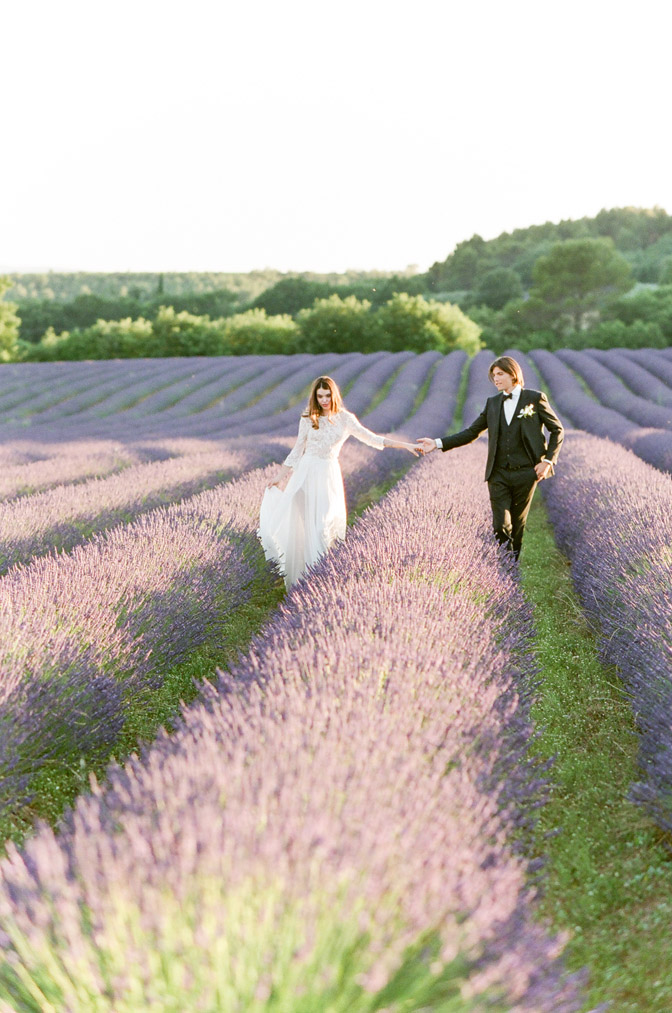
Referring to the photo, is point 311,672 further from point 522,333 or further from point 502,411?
point 522,333

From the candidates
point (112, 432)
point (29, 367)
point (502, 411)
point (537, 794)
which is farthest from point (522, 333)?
point (537, 794)

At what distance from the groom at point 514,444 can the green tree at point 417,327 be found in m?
28.2

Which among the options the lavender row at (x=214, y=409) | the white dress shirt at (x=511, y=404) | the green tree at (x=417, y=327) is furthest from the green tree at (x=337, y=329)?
the white dress shirt at (x=511, y=404)

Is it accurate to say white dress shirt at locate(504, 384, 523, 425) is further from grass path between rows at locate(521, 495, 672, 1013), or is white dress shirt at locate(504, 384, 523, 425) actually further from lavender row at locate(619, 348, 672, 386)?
lavender row at locate(619, 348, 672, 386)

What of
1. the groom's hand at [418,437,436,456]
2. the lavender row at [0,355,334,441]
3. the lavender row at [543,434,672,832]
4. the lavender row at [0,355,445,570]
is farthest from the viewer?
the lavender row at [0,355,334,441]

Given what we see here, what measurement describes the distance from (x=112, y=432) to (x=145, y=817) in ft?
43.9

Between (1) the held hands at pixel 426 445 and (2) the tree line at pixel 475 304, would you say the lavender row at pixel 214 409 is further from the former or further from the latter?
(1) the held hands at pixel 426 445

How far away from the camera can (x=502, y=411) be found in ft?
15.3

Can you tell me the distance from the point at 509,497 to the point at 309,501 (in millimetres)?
1342

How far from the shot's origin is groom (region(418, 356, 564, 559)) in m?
4.55

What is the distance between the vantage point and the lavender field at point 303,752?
1.21 meters

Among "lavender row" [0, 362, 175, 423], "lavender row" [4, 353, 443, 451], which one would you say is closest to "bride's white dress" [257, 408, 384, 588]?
"lavender row" [4, 353, 443, 451]

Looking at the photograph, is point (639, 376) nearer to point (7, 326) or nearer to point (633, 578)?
point (633, 578)

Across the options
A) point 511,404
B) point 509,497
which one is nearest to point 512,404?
point 511,404
